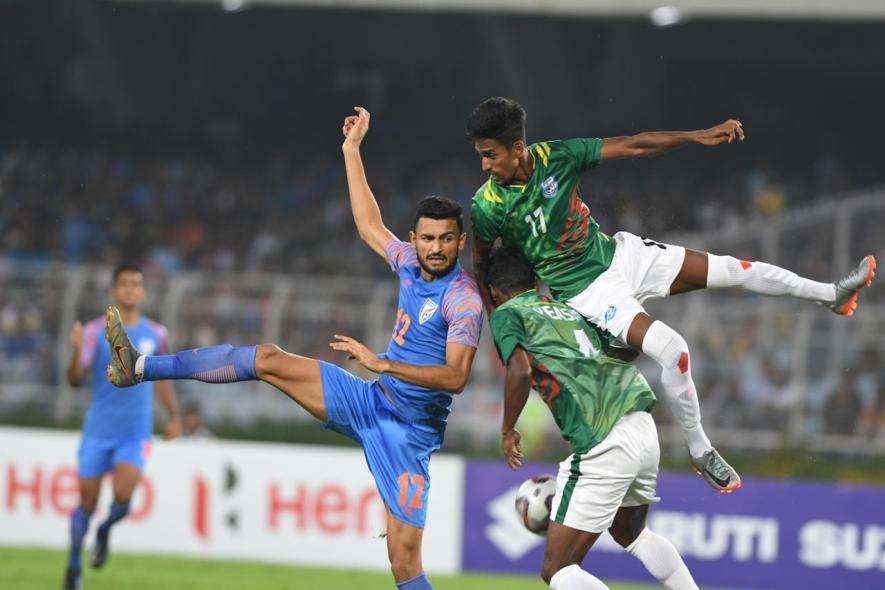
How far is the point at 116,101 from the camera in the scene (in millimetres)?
25453

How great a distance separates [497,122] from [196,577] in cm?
707

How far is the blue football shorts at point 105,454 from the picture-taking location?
1178 cm

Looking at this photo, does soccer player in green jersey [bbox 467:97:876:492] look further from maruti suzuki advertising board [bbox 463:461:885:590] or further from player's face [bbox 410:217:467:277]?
maruti suzuki advertising board [bbox 463:461:885:590]

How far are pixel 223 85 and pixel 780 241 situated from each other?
12.6 metres

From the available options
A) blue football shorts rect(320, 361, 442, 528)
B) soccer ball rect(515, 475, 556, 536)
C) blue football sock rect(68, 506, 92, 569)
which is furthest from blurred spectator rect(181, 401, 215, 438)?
soccer ball rect(515, 475, 556, 536)

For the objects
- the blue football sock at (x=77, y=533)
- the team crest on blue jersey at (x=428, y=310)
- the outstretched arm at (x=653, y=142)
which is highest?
the outstretched arm at (x=653, y=142)

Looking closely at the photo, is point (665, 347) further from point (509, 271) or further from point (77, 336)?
point (77, 336)

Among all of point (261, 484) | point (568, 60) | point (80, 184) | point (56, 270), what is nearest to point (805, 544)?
point (261, 484)

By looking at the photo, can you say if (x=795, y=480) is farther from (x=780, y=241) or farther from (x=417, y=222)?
(x=417, y=222)

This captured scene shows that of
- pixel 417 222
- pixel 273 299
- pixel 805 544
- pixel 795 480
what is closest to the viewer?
pixel 417 222

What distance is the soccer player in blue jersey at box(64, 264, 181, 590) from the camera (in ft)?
38.3

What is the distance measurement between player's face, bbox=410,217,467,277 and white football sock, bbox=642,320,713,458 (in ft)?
3.88

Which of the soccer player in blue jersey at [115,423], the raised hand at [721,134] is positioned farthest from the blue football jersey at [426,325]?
the soccer player in blue jersey at [115,423]

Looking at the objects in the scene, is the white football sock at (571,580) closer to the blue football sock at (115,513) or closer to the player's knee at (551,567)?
the player's knee at (551,567)
